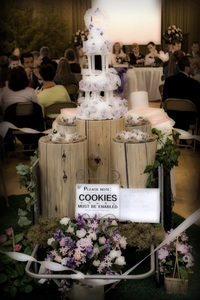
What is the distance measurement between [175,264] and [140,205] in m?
0.38

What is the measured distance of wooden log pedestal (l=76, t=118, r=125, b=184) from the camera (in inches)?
116

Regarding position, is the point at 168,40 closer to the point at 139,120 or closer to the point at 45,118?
the point at 45,118

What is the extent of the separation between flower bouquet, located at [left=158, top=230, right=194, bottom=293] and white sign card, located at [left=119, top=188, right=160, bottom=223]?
18cm

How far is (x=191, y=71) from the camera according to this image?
6.87 metres

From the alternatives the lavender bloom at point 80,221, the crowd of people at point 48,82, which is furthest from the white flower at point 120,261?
the crowd of people at point 48,82

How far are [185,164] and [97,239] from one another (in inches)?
112

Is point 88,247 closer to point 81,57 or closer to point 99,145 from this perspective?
point 99,145

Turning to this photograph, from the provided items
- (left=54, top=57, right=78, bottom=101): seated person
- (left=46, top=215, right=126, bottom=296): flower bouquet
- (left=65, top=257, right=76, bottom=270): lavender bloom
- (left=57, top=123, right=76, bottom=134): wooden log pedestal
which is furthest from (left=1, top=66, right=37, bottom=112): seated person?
(left=65, top=257, right=76, bottom=270): lavender bloom

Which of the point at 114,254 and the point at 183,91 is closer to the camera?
the point at 114,254

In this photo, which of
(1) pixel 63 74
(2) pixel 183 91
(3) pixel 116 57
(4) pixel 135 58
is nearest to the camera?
(2) pixel 183 91

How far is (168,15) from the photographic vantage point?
1319cm

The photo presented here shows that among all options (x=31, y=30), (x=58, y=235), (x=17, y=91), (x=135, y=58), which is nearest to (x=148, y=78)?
(x=135, y=58)

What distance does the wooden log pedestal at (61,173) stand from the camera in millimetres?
2652

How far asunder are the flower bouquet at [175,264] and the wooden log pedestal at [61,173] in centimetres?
60
